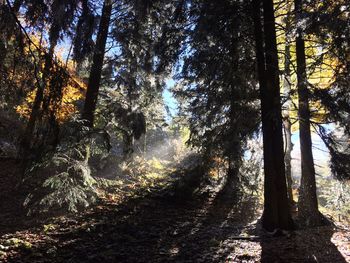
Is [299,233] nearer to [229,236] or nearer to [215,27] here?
[229,236]

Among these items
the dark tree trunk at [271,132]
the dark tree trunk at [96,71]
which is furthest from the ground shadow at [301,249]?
the dark tree trunk at [96,71]

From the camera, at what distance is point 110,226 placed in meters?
8.20

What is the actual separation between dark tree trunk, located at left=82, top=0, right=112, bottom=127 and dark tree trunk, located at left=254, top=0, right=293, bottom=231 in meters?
4.81

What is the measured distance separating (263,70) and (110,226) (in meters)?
5.51

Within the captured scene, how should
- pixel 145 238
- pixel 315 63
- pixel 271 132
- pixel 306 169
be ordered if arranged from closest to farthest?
pixel 145 238
pixel 315 63
pixel 271 132
pixel 306 169

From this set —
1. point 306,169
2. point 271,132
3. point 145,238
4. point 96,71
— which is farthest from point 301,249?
point 96,71

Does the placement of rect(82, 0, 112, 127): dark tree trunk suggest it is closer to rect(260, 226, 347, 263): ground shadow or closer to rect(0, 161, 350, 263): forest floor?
rect(0, 161, 350, 263): forest floor

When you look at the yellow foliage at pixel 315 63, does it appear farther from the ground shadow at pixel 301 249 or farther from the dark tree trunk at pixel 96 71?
the dark tree trunk at pixel 96 71

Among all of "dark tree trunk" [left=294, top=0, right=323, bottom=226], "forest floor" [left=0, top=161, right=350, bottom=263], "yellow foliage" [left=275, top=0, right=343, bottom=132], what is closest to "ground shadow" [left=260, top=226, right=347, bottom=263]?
"forest floor" [left=0, top=161, right=350, bottom=263]

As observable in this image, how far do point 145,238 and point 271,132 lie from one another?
13.1 ft

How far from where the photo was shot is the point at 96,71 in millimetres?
11023

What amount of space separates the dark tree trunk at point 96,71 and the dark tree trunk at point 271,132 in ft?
15.8

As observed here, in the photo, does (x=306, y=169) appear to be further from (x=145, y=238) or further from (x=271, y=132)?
(x=145, y=238)

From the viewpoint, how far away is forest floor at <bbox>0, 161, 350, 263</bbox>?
21.2 feet
